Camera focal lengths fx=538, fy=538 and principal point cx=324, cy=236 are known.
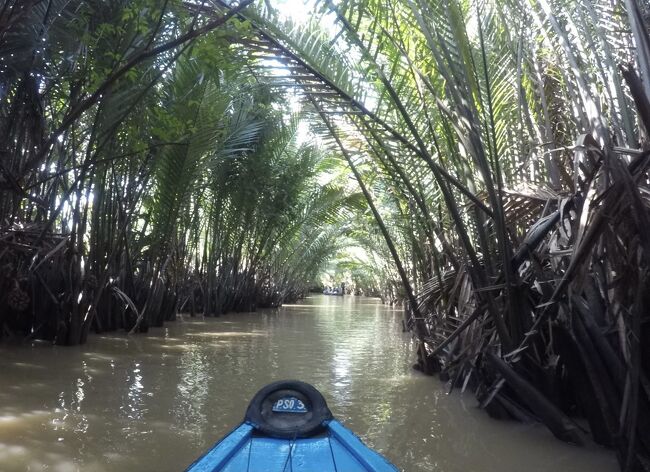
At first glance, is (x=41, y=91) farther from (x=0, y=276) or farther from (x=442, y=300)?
(x=442, y=300)

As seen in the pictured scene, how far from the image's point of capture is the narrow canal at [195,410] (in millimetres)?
2844

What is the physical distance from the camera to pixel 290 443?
2.23 metres

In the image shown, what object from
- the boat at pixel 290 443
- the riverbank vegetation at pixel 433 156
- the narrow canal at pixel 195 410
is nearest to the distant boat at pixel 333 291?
the riverbank vegetation at pixel 433 156

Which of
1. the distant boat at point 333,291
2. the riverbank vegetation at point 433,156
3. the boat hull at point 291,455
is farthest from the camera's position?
the distant boat at point 333,291

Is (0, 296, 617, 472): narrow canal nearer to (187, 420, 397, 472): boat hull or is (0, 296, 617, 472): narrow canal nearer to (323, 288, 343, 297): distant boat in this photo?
(187, 420, 397, 472): boat hull

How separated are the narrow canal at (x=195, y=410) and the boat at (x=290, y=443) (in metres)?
0.60

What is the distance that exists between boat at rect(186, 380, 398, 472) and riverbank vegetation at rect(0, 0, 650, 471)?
1256 millimetres

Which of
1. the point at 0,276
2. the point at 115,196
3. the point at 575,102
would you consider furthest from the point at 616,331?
the point at 115,196

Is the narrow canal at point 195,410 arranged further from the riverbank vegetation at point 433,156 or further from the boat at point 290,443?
the boat at point 290,443

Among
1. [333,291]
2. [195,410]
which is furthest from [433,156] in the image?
[333,291]

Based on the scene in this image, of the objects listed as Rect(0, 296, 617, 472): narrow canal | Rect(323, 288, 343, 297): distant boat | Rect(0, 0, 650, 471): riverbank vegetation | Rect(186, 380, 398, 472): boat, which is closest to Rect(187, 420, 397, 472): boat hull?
Rect(186, 380, 398, 472): boat

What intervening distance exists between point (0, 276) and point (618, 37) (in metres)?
5.96

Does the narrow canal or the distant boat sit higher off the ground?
the distant boat

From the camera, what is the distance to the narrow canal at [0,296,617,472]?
2.84 m
